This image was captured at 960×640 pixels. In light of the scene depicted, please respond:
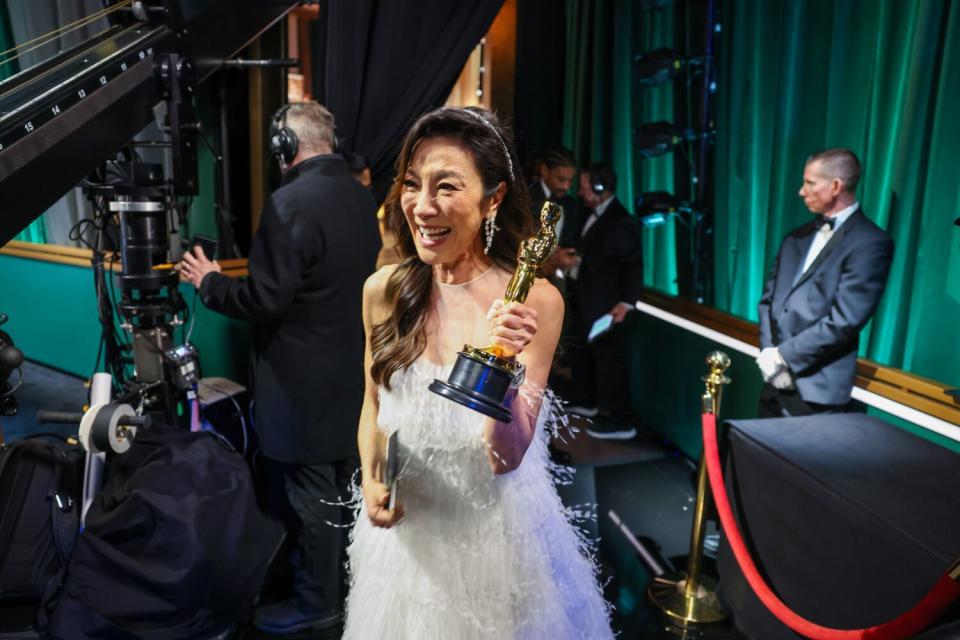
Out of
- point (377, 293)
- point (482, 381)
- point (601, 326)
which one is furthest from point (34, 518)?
point (601, 326)

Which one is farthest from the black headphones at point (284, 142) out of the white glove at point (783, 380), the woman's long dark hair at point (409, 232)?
the white glove at point (783, 380)

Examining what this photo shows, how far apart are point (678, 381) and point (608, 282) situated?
802 millimetres

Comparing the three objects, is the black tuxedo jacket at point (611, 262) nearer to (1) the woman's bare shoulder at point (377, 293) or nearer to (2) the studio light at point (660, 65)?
(2) the studio light at point (660, 65)

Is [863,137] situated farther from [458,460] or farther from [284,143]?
[458,460]

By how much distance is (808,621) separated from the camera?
76.0 inches

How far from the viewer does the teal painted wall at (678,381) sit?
4023 mm

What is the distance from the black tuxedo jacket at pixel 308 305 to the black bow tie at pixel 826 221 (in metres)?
2.03

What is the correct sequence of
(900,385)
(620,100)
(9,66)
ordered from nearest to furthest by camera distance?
(900,385), (9,66), (620,100)

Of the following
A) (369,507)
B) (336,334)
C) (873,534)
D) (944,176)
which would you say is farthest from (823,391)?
(369,507)

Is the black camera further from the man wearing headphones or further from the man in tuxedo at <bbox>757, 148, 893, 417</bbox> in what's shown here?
the man in tuxedo at <bbox>757, 148, 893, 417</bbox>

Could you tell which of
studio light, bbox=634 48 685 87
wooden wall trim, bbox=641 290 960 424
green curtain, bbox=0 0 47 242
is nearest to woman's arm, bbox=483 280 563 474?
wooden wall trim, bbox=641 290 960 424

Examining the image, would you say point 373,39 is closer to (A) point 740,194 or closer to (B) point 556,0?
(A) point 740,194

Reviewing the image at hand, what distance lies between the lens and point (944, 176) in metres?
3.01

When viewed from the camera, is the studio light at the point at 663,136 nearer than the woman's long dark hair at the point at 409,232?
No
